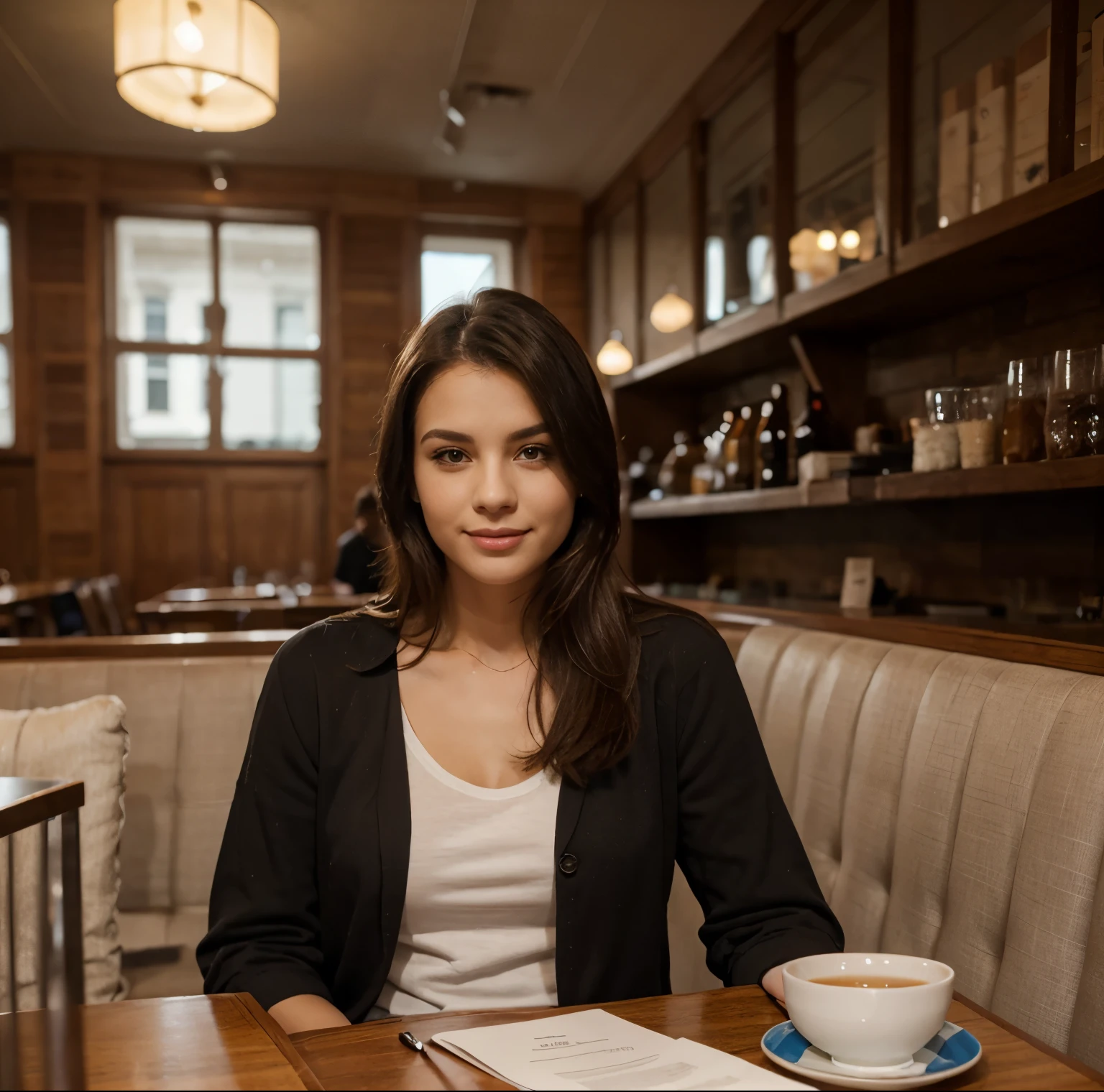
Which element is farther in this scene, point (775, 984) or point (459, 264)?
point (459, 264)

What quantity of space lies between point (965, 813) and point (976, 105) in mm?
1744

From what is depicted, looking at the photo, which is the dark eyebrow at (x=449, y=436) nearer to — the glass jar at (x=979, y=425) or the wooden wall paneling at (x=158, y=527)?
the glass jar at (x=979, y=425)

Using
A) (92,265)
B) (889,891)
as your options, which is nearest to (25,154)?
(92,265)

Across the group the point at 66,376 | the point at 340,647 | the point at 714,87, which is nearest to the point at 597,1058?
the point at 340,647

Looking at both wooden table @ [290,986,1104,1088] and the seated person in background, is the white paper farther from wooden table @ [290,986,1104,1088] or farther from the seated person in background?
the seated person in background

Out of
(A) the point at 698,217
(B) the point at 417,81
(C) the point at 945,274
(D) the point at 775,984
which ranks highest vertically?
(B) the point at 417,81

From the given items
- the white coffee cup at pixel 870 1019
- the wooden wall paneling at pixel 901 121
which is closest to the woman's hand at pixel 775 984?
the white coffee cup at pixel 870 1019

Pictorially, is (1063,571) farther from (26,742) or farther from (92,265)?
(92,265)

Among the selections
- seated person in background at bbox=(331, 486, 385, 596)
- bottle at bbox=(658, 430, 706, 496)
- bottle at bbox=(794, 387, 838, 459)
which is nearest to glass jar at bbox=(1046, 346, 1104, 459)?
bottle at bbox=(794, 387, 838, 459)

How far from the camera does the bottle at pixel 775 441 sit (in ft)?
11.1

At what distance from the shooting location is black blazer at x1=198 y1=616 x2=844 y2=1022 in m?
1.13

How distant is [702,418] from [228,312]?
363cm

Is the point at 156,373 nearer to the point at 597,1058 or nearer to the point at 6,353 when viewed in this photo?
the point at 6,353

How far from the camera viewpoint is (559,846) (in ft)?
3.80
